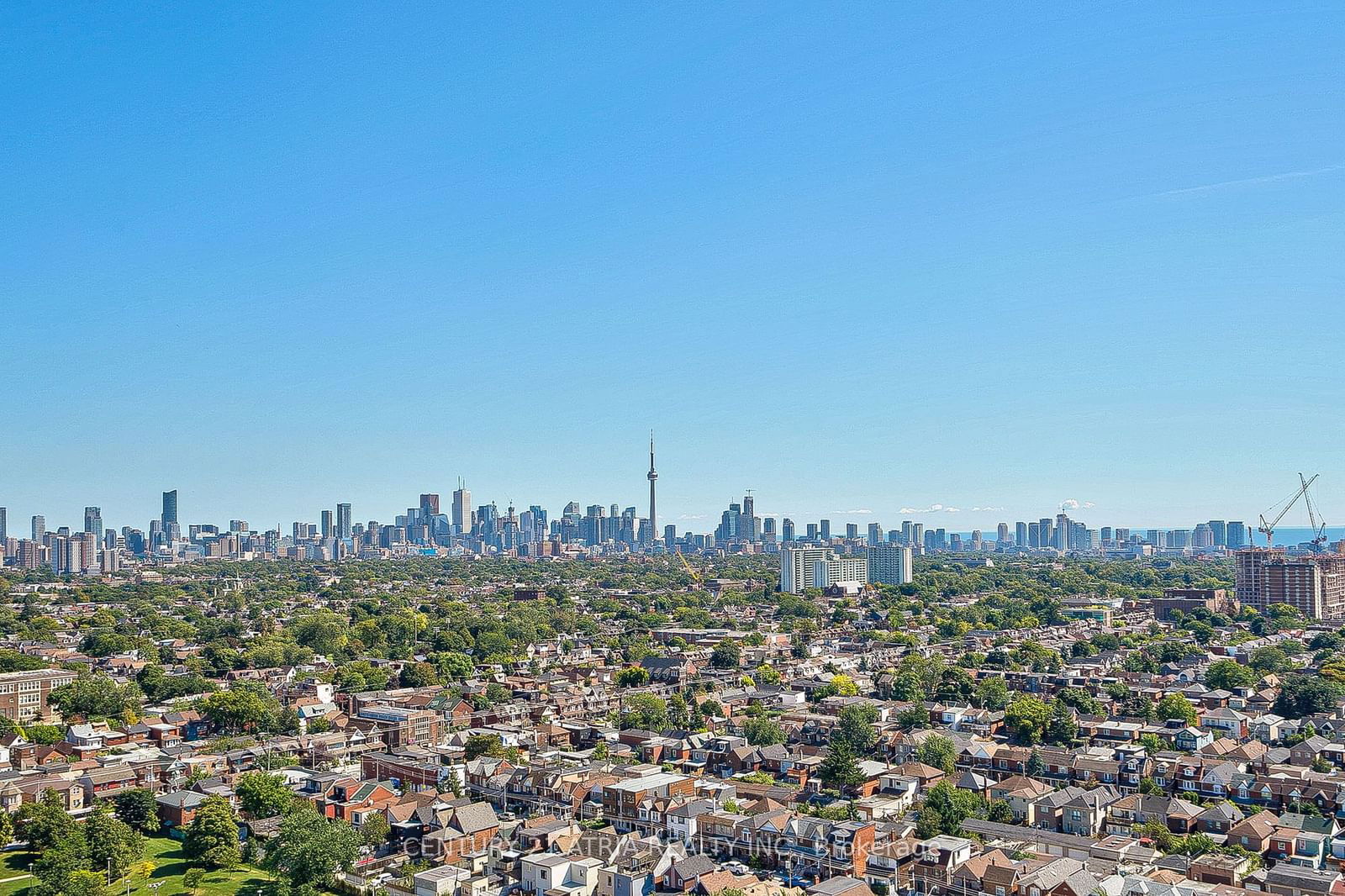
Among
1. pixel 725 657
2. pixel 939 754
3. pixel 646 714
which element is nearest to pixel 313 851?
pixel 939 754

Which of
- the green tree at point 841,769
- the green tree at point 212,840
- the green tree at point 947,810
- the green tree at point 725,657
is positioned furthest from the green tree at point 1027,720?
the green tree at point 212,840

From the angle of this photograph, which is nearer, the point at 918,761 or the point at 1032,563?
the point at 918,761

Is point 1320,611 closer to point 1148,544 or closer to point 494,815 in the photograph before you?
point 494,815

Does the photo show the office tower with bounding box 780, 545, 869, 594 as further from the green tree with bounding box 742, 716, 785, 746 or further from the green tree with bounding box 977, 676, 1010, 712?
the green tree with bounding box 742, 716, 785, 746

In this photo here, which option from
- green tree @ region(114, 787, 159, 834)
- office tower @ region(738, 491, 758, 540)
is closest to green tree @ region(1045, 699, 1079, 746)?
green tree @ region(114, 787, 159, 834)

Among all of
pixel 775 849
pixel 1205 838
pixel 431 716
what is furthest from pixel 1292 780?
pixel 431 716

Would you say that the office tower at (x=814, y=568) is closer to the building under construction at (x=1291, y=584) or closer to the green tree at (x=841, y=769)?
the building under construction at (x=1291, y=584)
